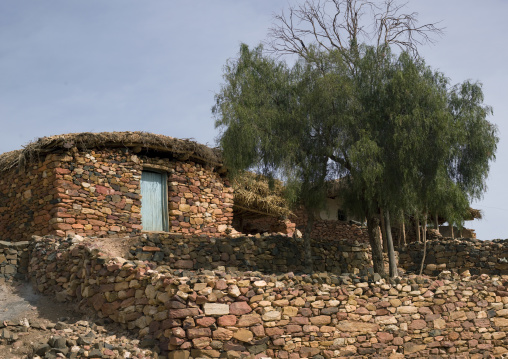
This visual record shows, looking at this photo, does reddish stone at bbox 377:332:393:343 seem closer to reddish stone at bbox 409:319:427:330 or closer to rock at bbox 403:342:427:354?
rock at bbox 403:342:427:354

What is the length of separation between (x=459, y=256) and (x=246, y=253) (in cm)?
658

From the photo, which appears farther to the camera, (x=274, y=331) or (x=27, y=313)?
(x=27, y=313)

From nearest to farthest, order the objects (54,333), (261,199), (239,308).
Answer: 1. (54,333)
2. (239,308)
3. (261,199)

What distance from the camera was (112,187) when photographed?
15.6 meters

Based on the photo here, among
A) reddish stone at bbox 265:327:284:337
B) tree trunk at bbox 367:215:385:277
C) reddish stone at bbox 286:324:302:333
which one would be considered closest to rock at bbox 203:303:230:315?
reddish stone at bbox 265:327:284:337

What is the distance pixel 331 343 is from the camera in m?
11.4

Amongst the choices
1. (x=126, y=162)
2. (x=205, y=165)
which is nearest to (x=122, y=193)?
(x=126, y=162)

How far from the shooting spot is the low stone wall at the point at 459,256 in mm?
17281

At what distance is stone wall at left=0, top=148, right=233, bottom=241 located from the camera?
48.9 ft

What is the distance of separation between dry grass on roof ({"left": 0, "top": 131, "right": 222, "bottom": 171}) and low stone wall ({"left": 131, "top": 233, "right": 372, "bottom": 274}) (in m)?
2.58

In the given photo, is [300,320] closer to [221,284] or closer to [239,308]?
[239,308]

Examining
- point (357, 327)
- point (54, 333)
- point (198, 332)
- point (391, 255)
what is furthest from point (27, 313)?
point (391, 255)

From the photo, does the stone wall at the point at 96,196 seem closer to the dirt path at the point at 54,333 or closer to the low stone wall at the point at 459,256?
the dirt path at the point at 54,333

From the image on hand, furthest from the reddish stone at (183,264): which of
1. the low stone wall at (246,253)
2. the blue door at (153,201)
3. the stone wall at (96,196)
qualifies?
the blue door at (153,201)
